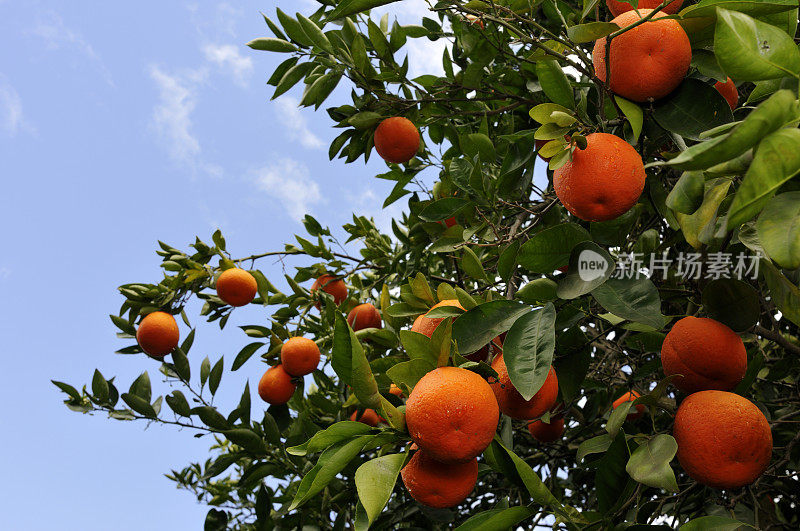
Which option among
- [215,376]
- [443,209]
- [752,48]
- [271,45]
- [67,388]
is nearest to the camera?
[752,48]

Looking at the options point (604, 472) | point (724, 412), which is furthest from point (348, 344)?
point (724, 412)

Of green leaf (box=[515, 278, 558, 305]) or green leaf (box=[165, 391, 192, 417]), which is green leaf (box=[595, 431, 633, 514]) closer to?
green leaf (box=[515, 278, 558, 305])

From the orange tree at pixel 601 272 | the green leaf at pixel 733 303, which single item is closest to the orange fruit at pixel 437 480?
the orange tree at pixel 601 272

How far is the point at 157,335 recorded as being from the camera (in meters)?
2.81

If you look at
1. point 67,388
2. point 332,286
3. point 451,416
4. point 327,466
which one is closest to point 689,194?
point 451,416

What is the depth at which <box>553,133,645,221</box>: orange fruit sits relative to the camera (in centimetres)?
121

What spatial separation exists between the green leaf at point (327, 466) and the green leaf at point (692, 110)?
38.4 inches

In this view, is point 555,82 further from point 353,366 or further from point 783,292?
point 353,366

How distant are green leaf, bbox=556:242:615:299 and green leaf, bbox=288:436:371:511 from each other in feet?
1.73

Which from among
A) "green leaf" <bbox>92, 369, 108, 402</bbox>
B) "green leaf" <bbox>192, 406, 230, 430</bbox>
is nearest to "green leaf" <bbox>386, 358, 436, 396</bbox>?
"green leaf" <bbox>192, 406, 230, 430</bbox>

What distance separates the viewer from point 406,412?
115 centimetres

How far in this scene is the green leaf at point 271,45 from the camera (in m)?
2.17

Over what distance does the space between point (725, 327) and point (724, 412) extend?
225 mm

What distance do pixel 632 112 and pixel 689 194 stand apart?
0.97 feet
